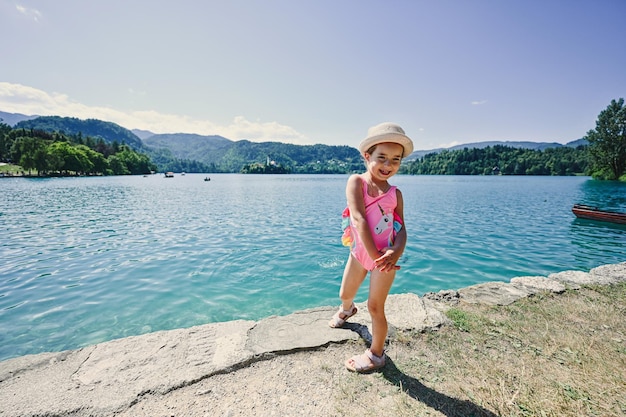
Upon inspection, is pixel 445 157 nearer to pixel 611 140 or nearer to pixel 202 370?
pixel 611 140

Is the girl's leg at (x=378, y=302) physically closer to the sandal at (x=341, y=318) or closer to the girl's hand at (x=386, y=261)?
the girl's hand at (x=386, y=261)

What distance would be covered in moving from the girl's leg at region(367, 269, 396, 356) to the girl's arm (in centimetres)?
27

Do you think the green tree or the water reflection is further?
the green tree

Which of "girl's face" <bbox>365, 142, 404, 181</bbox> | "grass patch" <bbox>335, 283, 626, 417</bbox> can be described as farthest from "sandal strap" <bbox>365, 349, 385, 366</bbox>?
"girl's face" <bbox>365, 142, 404, 181</bbox>

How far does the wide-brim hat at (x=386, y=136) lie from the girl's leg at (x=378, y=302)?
4.27 feet

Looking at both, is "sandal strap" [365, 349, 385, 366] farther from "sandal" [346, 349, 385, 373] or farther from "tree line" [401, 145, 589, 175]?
"tree line" [401, 145, 589, 175]

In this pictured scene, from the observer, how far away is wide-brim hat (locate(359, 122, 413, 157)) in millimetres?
2691

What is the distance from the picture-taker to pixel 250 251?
11984 millimetres

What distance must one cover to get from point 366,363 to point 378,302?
2.24 feet

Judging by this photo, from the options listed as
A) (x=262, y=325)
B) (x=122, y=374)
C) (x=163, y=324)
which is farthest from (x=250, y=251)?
(x=122, y=374)

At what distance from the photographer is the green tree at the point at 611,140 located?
6594 centimetres

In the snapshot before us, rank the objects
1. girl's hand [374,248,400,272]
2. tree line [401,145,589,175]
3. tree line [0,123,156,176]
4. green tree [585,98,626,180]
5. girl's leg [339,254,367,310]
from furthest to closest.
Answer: tree line [401,145,589,175] → tree line [0,123,156,176] → green tree [585,98,626,180] → girl's leg [339,254,367,310] → girl's hand [374,248,400,272]

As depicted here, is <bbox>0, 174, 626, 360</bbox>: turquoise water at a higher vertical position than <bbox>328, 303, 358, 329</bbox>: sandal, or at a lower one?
lower

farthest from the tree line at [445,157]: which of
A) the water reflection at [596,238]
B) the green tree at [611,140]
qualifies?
the water reflection at [596,238]
